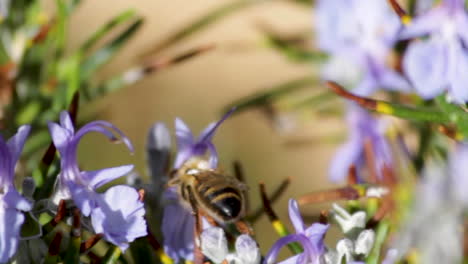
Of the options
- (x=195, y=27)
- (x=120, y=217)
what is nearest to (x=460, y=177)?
(x=120, y=217)

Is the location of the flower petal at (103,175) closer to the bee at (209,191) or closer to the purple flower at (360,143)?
the bee at (209,191)

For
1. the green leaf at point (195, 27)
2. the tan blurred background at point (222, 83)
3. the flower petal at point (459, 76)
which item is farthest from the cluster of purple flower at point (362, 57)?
the tan blurred background at point (222, 83)

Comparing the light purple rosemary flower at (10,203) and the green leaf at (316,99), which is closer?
the light purple rosemary flower at (10,203)

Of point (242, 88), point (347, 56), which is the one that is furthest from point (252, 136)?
point (347, 56)

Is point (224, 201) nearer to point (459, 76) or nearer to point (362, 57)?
point (459, 76)

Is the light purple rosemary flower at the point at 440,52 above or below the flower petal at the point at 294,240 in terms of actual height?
above

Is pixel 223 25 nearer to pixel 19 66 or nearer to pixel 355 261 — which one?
pixel 19 66

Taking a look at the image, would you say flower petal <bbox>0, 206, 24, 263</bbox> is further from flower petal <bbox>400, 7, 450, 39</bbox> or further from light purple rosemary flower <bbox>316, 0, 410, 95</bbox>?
light purple rosemary flower <bbox>316, 0, 410, 95</bbox>
